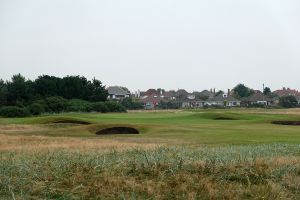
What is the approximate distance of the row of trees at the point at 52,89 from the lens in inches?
3679

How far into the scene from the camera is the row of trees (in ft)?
307

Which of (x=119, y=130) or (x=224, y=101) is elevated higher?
(x=224, y=101)

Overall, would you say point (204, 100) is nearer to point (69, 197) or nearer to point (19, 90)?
point (19, 90)

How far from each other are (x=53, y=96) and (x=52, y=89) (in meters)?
5.91

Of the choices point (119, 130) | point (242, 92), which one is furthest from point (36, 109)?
point (242, 92)

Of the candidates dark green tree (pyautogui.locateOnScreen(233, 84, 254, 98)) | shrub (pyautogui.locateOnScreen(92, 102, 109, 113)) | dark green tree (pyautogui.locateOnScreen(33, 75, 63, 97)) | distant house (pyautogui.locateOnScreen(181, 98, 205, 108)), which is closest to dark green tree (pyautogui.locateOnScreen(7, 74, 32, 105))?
dark green tree (pyautogui.locateOnScreen(33, 75, 63, 97))

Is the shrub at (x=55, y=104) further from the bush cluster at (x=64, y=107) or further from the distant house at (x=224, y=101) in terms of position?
the distant house at (x=224, y=101)

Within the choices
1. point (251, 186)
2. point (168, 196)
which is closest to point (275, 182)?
point (251, 186)

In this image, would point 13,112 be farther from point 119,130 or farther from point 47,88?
point 119,130

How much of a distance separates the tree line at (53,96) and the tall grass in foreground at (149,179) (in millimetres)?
62255

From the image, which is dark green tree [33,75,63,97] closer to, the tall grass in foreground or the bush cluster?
the bush cluster

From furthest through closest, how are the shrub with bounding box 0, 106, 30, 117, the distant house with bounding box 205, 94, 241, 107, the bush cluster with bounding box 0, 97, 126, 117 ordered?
the distant house with bounding box 205, 94, 241, 107 < the bush cluster with bounding box 0, 97, 126, 117 < the shrub with bounding box 0, 106, 30, 117

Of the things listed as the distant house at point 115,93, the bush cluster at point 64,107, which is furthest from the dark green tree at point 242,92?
the bush cluster at point 64,107

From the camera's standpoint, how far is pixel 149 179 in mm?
10625
